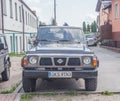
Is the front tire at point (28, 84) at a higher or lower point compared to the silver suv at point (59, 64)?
lower

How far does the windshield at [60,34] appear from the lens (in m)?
9.95

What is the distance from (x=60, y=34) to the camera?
400 inches

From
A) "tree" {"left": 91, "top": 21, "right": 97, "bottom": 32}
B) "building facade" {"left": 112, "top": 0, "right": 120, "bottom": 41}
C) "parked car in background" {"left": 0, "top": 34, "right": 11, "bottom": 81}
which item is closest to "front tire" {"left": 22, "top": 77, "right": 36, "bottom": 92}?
"parked car in background" {"left": 0, "top": 34, "right": 11, "bottom": 81}

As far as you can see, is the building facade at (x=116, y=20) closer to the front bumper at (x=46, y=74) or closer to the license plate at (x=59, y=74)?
the front bumper at (x=46, y=74)

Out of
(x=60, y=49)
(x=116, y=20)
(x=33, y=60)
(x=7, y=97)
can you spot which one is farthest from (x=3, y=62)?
(x=116, y=20)

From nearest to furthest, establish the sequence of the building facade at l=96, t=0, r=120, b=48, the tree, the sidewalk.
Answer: the sidewalk < the building facade at l=96, t=0, r=120, b=48 < the tree

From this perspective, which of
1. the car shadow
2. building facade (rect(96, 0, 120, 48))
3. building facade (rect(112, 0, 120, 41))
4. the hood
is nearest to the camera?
the hood

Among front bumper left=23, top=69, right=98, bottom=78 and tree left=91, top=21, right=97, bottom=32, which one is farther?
tree left=91, top=21, right=97, bottom=32

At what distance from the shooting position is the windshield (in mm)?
9945

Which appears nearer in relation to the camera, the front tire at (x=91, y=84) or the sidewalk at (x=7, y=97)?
the sidewalk at (x=7, y=97)

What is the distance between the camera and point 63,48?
862 cm

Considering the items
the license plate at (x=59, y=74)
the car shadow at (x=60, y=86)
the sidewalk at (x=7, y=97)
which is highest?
the license plate at (x=59, y=74)

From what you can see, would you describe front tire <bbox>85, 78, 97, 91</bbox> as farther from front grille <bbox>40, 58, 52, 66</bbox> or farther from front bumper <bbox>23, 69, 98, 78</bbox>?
front grille <bbox>40, 58, 52, 66</bbox>

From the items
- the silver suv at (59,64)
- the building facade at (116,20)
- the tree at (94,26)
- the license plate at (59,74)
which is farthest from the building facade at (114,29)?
the tree at (94,26)
